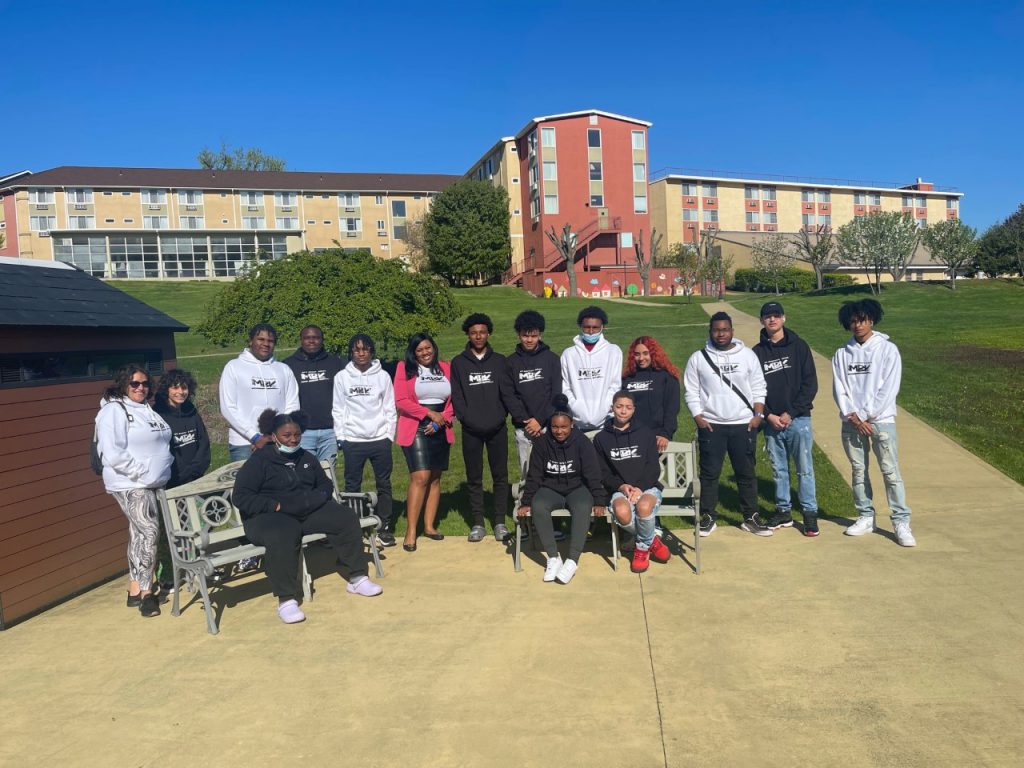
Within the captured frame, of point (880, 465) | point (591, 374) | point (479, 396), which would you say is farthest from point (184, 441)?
point (880, 465)

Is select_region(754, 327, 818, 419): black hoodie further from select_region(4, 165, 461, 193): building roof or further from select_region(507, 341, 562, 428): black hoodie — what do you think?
select_region(4, 165, 461, 193): building roof

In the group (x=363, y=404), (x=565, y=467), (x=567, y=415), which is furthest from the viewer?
(x=363, y=404)

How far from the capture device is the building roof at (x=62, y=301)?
5211mm

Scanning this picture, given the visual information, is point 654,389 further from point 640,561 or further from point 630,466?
point 640,561

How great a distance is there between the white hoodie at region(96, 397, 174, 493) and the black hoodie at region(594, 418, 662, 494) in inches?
127

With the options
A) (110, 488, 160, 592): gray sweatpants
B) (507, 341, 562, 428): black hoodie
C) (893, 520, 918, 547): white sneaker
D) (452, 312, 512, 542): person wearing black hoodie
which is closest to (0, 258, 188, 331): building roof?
(110, 488, 160, 592): gray sweatpants

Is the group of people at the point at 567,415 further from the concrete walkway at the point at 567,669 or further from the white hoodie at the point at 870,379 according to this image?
the concrete walkway at the point at 567,669

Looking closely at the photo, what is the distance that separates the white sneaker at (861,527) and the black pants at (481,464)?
285 cm

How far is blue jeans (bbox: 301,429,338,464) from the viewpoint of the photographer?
641 centimetres

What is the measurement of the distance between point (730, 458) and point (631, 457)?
1009 millimetres

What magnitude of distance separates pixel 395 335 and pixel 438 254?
38811 millimetres

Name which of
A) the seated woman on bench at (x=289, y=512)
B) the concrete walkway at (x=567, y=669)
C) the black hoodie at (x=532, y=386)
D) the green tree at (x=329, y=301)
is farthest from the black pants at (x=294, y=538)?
the green tree at (x=329, y=301)

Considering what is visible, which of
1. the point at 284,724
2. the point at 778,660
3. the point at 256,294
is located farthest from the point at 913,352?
the point at 284,724

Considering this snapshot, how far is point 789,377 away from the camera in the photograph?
20.3ft
